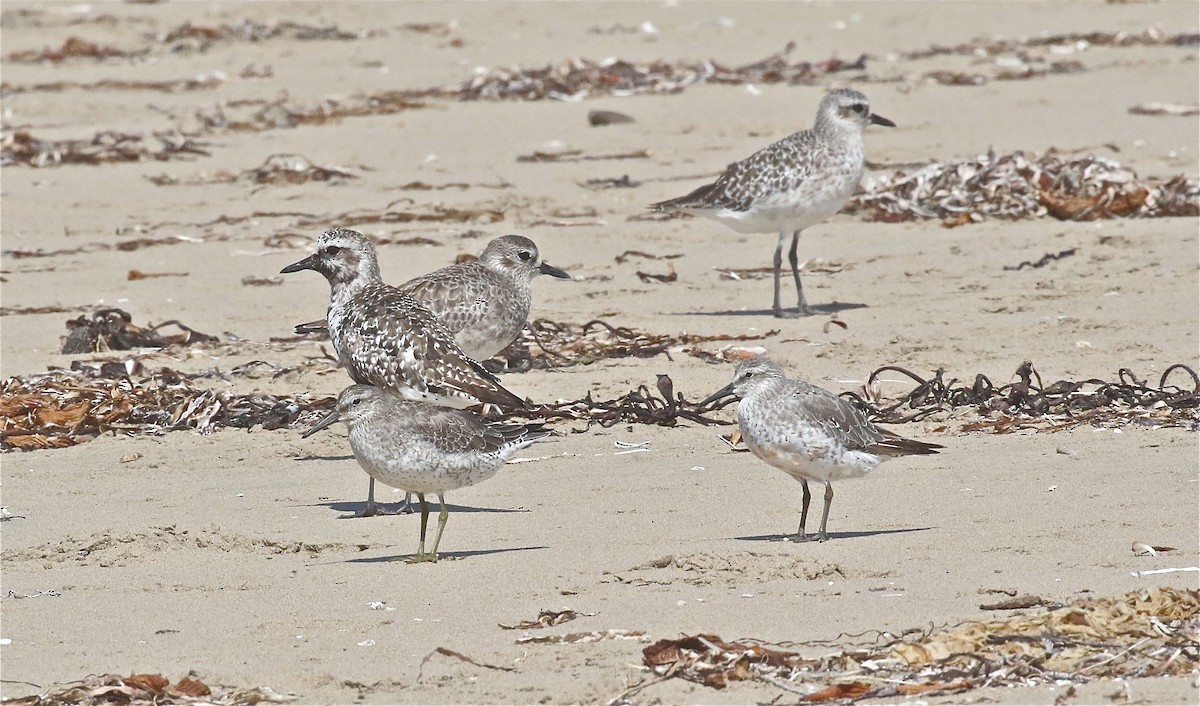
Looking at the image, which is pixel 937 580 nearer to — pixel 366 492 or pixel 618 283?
pixel 366 492

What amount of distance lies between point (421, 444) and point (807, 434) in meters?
1.39

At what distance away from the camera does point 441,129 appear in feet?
53.6

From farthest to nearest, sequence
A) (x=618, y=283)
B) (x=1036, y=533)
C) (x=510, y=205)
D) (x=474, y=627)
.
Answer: (x=510, y=205) < (x=618, y=283) < (x=1036, y=533) < (x=474, y=627)

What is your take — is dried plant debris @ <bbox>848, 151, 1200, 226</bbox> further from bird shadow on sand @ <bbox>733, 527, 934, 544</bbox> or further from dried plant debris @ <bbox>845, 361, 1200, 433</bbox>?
bird shadow on sand @ <bbox>733, 527, 934, 544</bbox>

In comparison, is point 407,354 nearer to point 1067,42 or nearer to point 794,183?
point 794,183

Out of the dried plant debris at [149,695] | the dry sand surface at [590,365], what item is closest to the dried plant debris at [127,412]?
the dry sand surface at [590,365]

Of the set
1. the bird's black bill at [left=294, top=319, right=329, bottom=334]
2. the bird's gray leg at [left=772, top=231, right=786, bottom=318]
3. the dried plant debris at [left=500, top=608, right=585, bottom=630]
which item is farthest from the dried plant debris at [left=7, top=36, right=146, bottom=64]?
the dried plant debris at [left=500, top=608, right=585, bottom=630]

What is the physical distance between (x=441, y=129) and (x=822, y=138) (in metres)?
5.59

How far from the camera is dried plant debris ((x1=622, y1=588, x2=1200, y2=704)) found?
465 centimetres

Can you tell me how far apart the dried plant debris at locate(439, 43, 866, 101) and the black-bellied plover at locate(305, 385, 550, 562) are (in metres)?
10.9

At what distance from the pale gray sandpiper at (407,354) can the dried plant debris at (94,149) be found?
24.9 ft

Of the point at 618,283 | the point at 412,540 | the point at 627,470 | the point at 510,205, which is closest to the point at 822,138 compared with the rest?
the point at 618,283

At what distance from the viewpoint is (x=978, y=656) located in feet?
15.6

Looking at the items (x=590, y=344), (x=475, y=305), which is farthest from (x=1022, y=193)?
(x=475, y=305)
